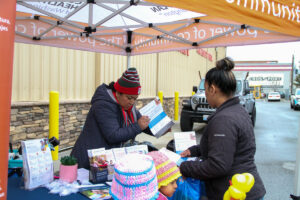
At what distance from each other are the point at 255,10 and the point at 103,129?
1682mm

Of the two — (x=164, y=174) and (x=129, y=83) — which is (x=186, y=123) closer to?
(x=129, y=83)

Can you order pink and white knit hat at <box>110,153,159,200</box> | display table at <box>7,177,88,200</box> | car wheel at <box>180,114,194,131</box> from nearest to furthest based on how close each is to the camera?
pink and white knit hat at <box>110,153,159,200</box>, display table at <box>7,177,88,200</box>, car wheel at <box>180,114,194,131</box>

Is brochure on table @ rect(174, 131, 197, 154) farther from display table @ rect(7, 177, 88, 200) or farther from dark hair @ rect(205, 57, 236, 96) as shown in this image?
display table @ rect(7, 177, 88, 200)

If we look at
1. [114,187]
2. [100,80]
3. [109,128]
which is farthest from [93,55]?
[114,187]

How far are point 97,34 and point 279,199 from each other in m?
4.23

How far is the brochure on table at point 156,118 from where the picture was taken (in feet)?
8.40

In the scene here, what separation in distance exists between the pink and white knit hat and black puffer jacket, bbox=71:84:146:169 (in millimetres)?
992

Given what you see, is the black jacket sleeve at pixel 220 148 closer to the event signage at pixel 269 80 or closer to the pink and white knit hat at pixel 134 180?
the pink and white knit hat at pixel 134 180

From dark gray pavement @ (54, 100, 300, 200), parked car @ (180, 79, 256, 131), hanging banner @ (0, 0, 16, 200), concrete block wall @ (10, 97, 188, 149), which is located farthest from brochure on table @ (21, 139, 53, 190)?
parked car @ (180, 79, 256, 131)

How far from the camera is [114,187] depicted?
4.20 feet

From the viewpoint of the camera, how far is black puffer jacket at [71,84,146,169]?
2.25 metres

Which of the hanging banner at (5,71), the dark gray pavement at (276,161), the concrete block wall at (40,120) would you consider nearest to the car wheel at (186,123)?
the dark gray pavement at (276,161)

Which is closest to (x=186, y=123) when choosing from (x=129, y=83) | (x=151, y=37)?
(x=151, y=37)

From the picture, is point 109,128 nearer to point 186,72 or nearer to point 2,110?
point 2,110
